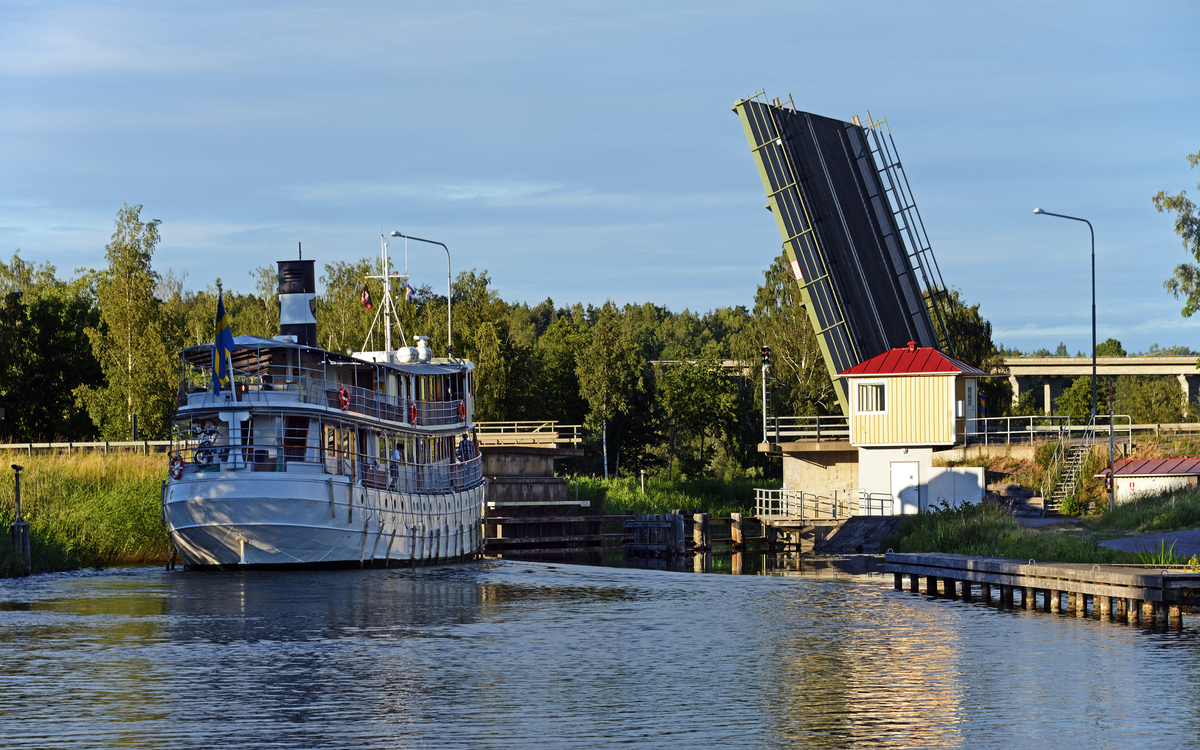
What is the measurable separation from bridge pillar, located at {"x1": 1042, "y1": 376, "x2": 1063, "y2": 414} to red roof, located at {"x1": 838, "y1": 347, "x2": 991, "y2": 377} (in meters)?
60.5

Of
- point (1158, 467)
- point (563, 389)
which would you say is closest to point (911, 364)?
point (1158, 467)

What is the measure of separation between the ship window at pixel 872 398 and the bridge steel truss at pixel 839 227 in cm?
110

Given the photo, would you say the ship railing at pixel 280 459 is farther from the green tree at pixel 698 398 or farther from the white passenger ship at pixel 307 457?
the green tree at pixel 698 398

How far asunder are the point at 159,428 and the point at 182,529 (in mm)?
25947

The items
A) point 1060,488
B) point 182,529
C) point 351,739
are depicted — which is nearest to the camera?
point 351,739

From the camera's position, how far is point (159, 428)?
5662 centimetres

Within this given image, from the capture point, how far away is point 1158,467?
40000 millimetres

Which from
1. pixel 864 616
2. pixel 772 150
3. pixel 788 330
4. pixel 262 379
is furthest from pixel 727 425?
pixel 864 616

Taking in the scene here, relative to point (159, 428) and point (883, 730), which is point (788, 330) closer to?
point (159, 428)

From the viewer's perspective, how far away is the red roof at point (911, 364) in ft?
149

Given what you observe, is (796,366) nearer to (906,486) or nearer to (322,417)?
(906,486)

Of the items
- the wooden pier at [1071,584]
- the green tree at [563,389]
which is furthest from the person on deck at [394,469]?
the green tree at [563,389]

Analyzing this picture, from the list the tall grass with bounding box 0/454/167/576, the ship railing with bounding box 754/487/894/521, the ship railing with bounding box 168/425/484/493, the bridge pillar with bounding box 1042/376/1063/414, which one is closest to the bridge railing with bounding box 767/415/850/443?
the ship railing with bounding box 754/487/894/521

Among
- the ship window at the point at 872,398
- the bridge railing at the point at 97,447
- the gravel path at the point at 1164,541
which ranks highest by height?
the ship window at the point at 872,398
